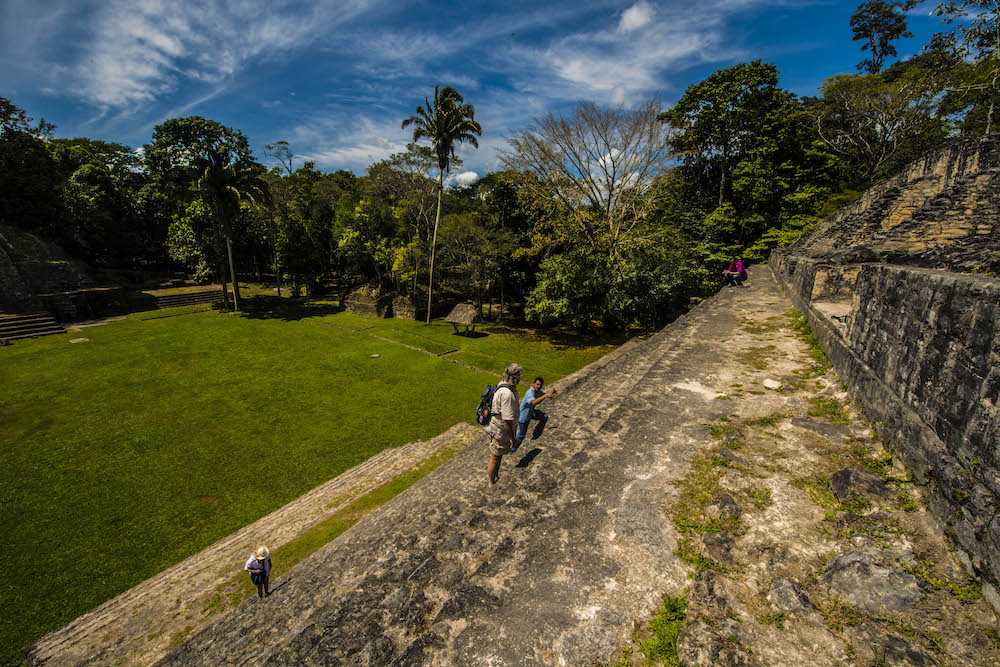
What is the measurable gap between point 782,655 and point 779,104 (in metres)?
30.9

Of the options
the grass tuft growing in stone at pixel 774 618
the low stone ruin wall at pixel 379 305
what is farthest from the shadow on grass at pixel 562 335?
the grass tuft growing in stone at pixel 774 618

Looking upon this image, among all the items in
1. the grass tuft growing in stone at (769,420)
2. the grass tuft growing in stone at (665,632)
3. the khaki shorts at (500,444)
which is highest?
the grass tuft growing in stone at (769,420)

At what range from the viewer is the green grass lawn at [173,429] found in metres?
6.54

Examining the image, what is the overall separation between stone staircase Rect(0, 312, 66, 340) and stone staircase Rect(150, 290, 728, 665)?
24136 mm

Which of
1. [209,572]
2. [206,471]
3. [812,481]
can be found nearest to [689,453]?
[812,481]

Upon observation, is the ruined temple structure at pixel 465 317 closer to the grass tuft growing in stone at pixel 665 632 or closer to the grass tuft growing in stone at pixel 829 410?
the grass tuft growing in stone at pixel 829 410

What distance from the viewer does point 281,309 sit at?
91.3 feet

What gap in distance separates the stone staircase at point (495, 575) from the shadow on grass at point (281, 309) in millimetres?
24317

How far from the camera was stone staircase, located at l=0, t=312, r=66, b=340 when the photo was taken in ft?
58.1

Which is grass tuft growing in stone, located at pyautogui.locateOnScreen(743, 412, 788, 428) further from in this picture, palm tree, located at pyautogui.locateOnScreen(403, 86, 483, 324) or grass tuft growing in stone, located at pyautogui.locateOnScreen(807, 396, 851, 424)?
palm tree, located at pyautogui.locateOnScreen(403, 86, 483, 324)

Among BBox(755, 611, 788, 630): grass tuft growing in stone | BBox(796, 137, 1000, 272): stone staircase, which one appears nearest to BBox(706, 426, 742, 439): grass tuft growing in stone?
BBox(755, 611, 788, 630): grass tuft growing in stone

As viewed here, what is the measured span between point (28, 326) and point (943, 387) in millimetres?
30911

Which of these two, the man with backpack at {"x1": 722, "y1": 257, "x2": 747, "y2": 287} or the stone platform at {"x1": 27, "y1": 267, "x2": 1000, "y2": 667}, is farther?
the man with backpack at {"x1": 722, "y1": 257, "x2": 747, "y2": 287}

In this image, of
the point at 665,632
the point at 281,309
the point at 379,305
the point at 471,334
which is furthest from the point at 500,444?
the point at 281,309
